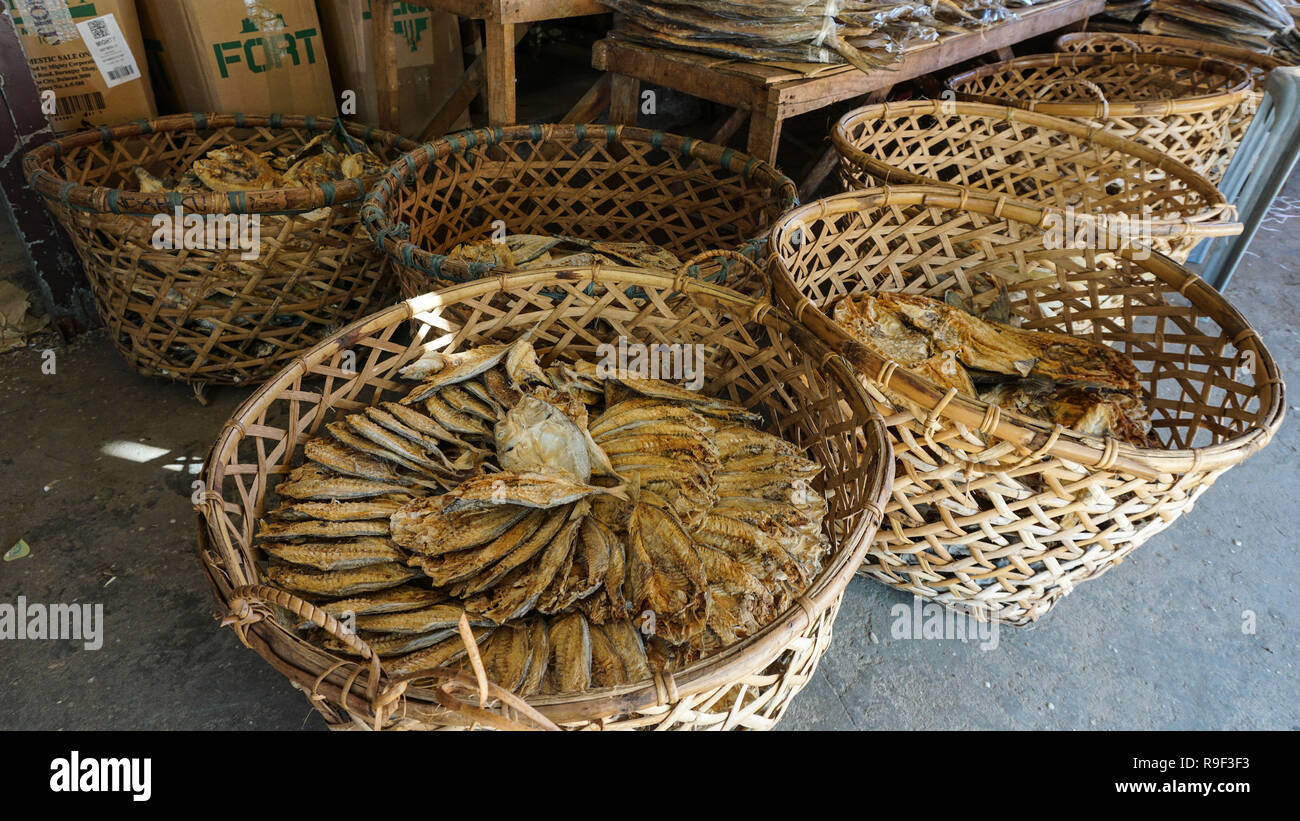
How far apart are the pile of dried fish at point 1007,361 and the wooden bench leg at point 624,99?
1.41 metres

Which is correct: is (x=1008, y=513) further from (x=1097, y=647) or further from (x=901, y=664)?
(x=1097, y=647)

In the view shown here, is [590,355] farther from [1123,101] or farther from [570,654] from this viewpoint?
[1123,101]

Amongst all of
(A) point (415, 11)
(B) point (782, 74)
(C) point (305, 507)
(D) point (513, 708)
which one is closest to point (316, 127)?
(A) point (415, 11)

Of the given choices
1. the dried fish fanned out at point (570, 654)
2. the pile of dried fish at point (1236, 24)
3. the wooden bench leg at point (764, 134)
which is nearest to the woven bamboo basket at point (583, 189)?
the wooden bench leg at point (764, 134)

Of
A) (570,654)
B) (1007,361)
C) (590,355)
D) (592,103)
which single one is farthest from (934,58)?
(570,654)

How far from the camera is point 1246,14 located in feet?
13.7

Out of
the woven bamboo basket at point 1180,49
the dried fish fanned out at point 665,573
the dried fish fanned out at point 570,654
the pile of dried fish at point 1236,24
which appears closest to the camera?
the dried fish fanned out at point 570,654

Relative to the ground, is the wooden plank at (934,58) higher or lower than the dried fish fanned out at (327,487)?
higher

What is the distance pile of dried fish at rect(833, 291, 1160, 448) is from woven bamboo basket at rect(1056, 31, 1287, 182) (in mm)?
2372

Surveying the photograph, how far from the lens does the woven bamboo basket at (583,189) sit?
8.24 feet

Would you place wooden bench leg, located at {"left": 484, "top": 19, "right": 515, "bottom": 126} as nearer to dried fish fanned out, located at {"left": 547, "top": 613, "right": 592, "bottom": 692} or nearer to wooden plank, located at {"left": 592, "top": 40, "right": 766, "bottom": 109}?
wooden plank, located at {"left": 592, "top": 40, "right": 766, "bottom": 109}

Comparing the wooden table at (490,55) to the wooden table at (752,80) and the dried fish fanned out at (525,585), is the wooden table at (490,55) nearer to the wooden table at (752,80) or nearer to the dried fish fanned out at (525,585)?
the wooden table at (752,80)

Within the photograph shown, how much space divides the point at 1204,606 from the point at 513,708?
2214 millimetres

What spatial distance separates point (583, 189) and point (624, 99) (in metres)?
0.43
